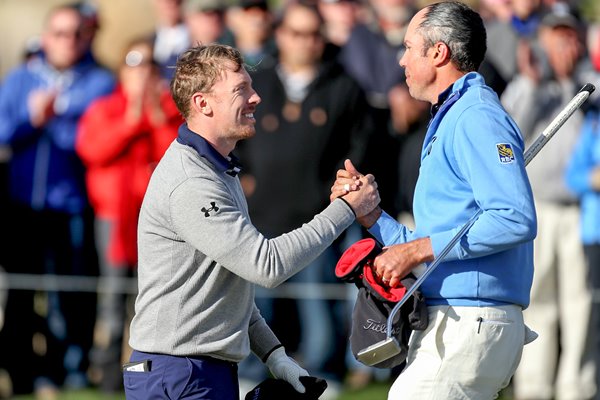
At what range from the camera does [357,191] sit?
4969 millimetres

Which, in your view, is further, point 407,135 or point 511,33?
point 511,33

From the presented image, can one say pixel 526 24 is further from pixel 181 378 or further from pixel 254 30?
pixel 181 378

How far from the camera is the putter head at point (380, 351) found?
15.5 ft

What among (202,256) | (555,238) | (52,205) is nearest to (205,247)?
(202,256)

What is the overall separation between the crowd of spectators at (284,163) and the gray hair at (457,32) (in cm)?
439

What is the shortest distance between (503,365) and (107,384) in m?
5.26

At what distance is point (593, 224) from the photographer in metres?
9.16

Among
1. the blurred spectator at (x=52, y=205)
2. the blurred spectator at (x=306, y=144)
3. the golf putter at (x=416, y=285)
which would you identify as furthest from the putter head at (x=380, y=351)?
the blurred spectator at (x=52, y=205)

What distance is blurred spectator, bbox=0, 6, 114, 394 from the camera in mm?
9836

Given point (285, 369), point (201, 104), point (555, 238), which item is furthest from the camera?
point (555, 238)

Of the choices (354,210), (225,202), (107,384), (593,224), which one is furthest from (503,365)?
(107,384)

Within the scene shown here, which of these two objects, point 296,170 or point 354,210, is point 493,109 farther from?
point 296,170

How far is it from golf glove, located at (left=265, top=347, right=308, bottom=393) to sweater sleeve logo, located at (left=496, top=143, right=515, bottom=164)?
3.90 ft

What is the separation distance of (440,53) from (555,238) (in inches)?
188
